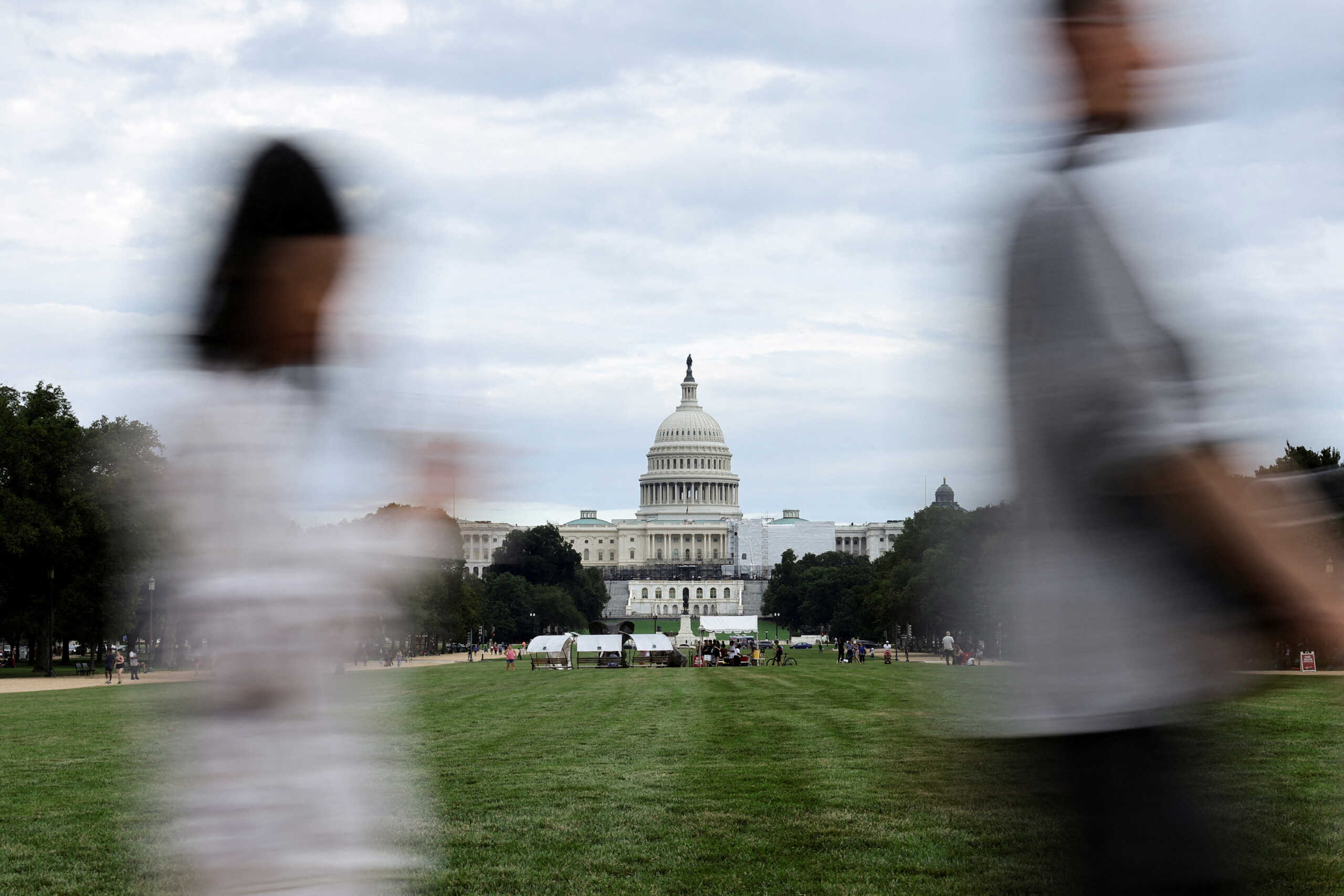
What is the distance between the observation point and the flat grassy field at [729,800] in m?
3.28

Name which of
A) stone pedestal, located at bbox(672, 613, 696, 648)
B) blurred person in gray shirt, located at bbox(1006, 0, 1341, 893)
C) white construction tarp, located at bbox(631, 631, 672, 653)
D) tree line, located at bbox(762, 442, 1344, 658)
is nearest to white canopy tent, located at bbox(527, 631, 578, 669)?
white construction tarp, located at bbox(631, 631, 672, 653)

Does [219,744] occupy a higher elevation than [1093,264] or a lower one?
lower

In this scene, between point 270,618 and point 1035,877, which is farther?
point 270,618

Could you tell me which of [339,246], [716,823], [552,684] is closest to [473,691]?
[552,684]

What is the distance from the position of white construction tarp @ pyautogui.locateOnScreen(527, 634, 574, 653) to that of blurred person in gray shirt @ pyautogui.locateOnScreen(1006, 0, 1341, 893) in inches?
2567

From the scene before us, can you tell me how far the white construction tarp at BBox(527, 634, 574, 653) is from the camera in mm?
68562

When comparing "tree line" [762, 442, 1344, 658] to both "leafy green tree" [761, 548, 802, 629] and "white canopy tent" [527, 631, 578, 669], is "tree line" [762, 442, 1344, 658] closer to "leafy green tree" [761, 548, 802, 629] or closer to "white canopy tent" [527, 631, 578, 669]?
"white canopy tent" [527, 631, 578, 669]

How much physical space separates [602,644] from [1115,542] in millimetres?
68375

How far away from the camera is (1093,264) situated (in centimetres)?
323

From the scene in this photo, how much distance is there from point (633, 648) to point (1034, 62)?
72.9m

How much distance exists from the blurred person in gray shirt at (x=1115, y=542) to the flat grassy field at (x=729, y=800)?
0.10m

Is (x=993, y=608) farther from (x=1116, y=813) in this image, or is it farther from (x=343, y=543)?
(x=343, y=543)

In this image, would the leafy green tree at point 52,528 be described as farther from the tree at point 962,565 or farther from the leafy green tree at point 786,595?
the leafy green tree at point 786,595

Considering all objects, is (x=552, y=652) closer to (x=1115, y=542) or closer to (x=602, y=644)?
(x=602, y=644)
